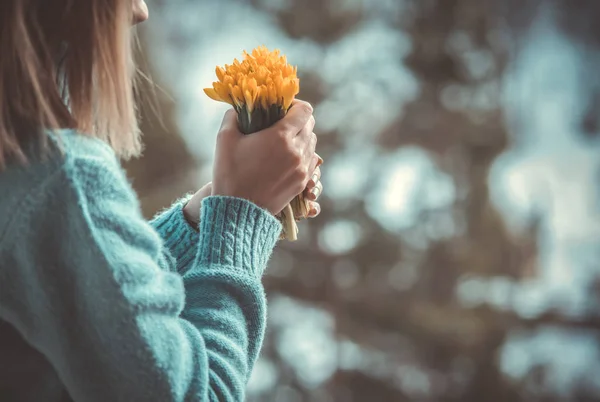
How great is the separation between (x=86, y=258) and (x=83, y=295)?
23 millimetres

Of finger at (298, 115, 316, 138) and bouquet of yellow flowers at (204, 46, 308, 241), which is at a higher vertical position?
bouquet of yellow flowers at (204, 46, 308, 241)

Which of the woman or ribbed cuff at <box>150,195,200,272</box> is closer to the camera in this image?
the woman

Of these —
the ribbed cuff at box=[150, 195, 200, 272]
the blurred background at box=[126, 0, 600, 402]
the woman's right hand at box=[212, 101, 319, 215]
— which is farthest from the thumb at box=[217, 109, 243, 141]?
the blurred background at box=[126, 0, 600, 402]

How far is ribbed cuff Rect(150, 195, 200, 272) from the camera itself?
59 cm

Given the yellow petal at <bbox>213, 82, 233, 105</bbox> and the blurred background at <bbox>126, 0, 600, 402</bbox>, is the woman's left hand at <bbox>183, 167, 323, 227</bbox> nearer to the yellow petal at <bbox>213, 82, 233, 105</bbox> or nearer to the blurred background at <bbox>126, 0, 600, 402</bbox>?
the yellow petal at <bbox>213, 82, 233, 105</bbox>

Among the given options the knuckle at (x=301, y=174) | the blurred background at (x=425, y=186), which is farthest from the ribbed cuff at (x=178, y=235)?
the blurred background at (x=425, y=186)

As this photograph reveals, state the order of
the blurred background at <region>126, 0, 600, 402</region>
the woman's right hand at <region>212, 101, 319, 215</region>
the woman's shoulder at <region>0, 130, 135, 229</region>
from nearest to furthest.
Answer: the woman's shoulder at <region>0, 130, 135, 229</region> → the woman's right hand at <region>212, 101, 319, 215</region> → the blurred background at <region>126, 0, 600, 402</region>

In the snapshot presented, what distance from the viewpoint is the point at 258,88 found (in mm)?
550

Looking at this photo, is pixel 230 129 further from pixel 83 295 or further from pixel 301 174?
pixel 83 295

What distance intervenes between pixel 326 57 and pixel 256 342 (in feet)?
7.69

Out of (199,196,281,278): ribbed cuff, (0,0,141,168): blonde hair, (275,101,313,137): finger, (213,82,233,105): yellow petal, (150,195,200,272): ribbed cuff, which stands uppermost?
(0,0,141,168): blonde hair

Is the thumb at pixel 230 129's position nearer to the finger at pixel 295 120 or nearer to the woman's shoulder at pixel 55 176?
the finger at pixel 295 120

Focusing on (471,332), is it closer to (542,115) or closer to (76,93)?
(542,115)

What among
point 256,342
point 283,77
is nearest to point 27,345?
point 256,342
